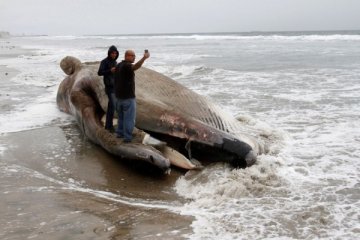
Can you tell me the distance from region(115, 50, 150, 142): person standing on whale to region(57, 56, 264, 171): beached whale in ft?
0.66

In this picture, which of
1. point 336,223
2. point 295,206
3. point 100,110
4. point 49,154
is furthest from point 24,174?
point 336,223

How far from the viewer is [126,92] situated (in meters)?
6.22

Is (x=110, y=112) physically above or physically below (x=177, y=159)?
above

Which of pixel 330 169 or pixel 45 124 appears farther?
pixel 45 124

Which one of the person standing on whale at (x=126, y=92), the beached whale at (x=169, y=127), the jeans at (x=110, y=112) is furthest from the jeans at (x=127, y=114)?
the jeans at (x=110, y=112)

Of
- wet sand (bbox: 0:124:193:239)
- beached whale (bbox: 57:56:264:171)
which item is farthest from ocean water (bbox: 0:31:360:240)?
beached whale (bbox: 57:56:264:171)

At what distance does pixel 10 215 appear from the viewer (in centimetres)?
453

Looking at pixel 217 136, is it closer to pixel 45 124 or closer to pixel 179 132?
pixel 179 132

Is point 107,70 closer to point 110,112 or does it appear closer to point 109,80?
point 109,80

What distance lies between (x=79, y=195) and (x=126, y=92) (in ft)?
5.71

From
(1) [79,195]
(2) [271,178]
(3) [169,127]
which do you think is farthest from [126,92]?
(2) [271,178]

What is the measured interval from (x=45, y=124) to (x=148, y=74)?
2.64m

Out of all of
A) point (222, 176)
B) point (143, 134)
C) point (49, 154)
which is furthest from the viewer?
point (49, 154)

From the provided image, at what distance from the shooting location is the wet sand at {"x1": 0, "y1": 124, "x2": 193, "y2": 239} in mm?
4230
